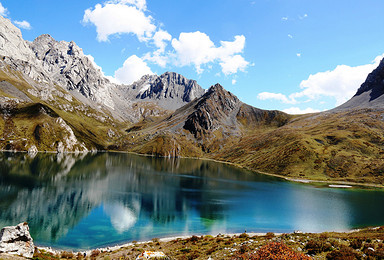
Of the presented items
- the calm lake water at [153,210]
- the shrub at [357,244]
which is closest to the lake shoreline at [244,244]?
the shrub at [357,244]

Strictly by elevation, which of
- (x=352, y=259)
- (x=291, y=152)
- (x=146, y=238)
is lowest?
(x=146, y=238)

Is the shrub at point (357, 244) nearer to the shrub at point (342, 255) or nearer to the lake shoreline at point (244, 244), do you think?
the lake shoreline at point (244, 244)

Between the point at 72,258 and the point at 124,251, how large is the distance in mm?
8282

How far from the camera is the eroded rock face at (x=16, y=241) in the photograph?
→ 27188mm

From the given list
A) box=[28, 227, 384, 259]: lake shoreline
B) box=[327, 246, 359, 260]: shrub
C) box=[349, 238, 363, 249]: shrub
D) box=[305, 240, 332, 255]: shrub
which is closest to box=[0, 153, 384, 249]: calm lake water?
box=[28, 227, 384, 259]: lake shoreline

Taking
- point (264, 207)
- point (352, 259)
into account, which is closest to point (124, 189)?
point (264, 207)

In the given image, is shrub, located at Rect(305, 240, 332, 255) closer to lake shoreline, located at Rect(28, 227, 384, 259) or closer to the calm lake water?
lake shoreline, located at Rect(28, 227, 384, 259)

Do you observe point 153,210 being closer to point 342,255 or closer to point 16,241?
point 16,241

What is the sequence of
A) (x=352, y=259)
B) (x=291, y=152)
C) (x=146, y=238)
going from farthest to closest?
1. (x=291, y=152)
2. (x=146, y=238)
3. (x=352, y=259)

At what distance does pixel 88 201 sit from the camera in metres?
78.3

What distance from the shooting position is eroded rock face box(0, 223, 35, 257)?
1070 inches

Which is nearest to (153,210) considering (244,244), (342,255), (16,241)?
(244,244)

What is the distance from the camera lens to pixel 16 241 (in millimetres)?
28438

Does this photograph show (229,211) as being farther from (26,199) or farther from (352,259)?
(26,199)
